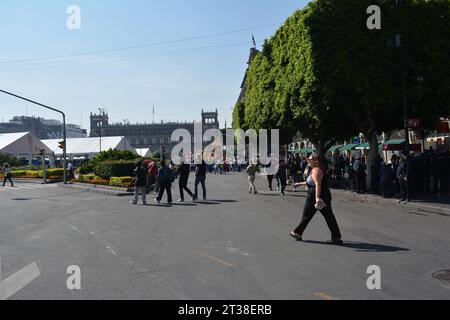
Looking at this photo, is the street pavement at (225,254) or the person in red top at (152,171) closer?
the street pavement at (225,254)

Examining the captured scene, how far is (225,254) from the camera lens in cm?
753

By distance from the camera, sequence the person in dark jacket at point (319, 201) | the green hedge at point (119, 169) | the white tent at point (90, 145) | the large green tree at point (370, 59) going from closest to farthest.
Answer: the person in dark jacket at point (319, 201) → the large green tree at point (370, 59) → the green hedge at point (119, 169) → the white tent at point (90, 145)

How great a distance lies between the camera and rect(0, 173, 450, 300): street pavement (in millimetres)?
5473

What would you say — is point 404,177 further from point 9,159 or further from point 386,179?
point 9,159

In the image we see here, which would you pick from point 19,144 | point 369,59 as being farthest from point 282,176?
point 19,144

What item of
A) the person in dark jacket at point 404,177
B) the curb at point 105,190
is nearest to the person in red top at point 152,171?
the curb at point 105,190

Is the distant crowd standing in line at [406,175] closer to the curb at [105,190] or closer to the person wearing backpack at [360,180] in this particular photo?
the person wearing backpack at [360,180]

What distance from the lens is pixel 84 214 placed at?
1388 cm

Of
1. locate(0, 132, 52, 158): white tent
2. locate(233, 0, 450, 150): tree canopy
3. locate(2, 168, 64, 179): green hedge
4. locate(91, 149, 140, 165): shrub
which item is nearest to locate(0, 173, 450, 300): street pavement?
locate(233, 0, 450, 150): tree canopy

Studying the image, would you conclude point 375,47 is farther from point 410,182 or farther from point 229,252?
point 229,252

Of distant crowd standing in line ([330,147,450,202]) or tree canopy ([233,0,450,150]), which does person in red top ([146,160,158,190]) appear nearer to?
tree canopy ([233,0,450,150])

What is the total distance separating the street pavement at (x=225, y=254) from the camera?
215 inches

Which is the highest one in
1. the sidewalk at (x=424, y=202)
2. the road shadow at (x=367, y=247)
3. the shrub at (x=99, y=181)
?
the shrub at (x=99, y=181)

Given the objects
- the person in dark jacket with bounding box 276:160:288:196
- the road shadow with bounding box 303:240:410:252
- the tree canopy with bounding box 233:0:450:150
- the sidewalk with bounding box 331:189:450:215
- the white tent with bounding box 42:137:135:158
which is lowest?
the road shadow with bounding box 303:240:410:252
